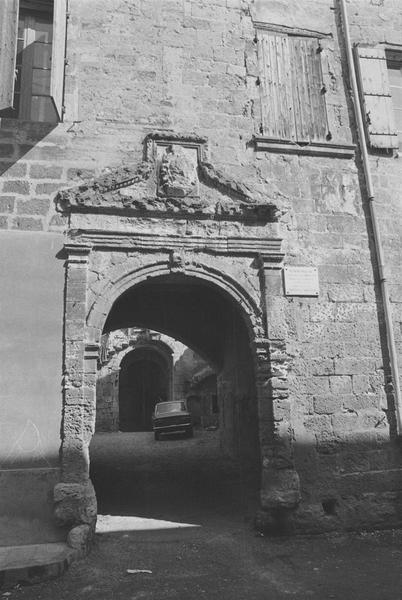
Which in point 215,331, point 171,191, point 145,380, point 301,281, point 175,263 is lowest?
point 301,281

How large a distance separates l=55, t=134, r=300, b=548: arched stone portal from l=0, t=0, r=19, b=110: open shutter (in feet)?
3.77

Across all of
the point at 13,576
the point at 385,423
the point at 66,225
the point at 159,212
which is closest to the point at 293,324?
the point at 385,423

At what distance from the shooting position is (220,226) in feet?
18.9

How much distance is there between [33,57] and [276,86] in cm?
295

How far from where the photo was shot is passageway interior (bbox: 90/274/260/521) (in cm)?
630

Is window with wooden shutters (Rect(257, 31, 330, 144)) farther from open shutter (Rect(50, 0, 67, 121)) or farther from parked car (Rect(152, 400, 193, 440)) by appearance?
parked car (Rect(152, 400, 193, 440))

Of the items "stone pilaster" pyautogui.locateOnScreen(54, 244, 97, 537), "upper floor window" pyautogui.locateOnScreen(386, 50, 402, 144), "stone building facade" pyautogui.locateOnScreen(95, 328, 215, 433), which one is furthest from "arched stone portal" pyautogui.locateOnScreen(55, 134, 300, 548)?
"stone building facade" pyautogui.locateOnScreen(95, 328, 215, 433)

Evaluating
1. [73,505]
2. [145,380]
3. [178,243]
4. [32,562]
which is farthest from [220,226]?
[145,380]

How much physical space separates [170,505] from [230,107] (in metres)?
4.87

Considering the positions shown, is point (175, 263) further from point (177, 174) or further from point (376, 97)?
point (376, 97)

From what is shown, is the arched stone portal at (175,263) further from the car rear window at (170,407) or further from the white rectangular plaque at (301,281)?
the car rear window at (170,407)

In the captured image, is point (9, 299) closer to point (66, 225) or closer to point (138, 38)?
point (66, 225)

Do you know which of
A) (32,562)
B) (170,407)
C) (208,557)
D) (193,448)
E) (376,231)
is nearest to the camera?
(32,562)

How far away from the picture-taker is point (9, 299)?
16.9 ft
